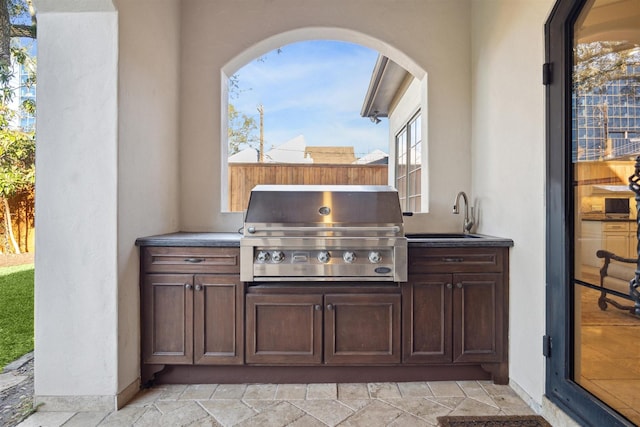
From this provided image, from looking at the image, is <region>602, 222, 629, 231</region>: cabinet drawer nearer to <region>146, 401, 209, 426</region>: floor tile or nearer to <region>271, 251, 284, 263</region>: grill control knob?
<region>271, 251, 284, 263</region>: grill control knob

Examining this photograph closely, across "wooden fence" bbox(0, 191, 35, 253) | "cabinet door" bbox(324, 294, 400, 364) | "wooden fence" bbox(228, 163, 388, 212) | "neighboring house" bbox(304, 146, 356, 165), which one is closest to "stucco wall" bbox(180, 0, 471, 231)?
"wooden fence" bbox(228, 163, 388, 212)

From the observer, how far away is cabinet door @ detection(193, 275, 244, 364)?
2.22m

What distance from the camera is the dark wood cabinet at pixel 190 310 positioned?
221 centimetres

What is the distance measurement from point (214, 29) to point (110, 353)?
254 centimetres

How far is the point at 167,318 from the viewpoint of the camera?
222cm

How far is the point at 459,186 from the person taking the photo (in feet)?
9.48

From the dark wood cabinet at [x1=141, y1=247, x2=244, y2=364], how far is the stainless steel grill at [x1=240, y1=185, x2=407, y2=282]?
0.71ft

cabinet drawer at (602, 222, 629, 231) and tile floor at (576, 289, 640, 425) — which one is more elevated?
cabinet drawer at (602, 222, 629, 231)

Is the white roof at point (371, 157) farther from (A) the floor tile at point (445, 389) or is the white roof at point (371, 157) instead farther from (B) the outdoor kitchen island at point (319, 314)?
(A) the floor tile at point (445, 389)

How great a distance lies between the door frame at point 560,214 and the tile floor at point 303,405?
1.20ft

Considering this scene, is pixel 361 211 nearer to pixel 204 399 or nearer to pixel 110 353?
pixel 204 399

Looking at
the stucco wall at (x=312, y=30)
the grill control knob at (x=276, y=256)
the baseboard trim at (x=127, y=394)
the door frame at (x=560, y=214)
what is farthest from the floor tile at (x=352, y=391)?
the stucco wall at (x=312, y=30)

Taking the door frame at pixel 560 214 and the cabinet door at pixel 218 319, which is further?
the cabinet door at pixel 218 319

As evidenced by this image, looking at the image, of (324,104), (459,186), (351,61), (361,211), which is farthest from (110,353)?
(351,61)
